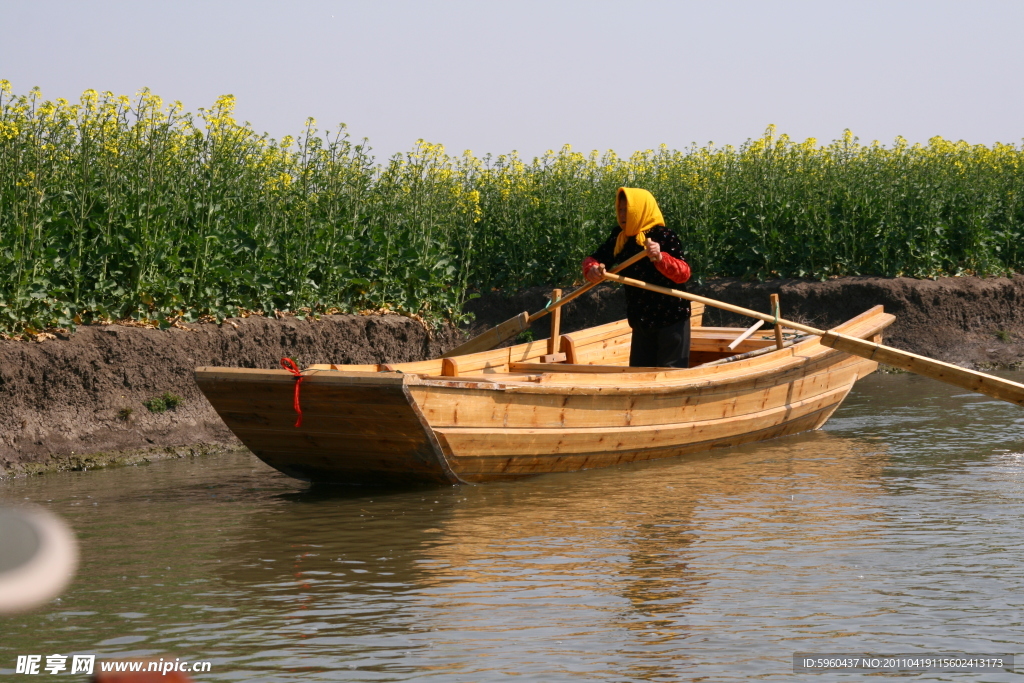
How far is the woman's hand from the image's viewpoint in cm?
898

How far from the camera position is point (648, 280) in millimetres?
9531

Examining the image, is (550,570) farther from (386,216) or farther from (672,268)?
(386,216)

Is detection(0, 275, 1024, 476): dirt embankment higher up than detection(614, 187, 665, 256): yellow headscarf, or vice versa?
detection(614, 187, 665, 256): yellow headscarf

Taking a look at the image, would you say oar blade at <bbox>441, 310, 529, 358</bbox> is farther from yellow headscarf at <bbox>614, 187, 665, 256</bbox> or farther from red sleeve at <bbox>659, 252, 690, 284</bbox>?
red sleeve at <bbox>659, 252, 690, 284</bbox>

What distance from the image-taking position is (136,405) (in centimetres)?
965

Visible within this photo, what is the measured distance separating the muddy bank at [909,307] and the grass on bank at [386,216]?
35cm

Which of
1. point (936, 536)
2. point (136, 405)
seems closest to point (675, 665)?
point (936, 536)

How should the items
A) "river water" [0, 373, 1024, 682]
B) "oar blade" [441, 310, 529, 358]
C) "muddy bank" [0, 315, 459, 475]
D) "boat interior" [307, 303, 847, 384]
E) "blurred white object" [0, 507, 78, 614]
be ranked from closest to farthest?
"blurred white object" [0, 507, 78, 614]
"river water" [0, 373, 1024, 682]
"boat interior" [307, 303, 847, 384]
"muddy bank" [0, 315, 459, 475]
"oar blade" [441, 310, 529, 358]

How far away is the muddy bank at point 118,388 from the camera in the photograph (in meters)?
8.84

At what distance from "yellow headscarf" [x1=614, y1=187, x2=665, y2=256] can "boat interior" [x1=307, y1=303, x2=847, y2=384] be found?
3.55 ft

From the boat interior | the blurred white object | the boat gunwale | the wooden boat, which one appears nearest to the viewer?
the blurred white object

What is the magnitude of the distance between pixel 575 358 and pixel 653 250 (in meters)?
1.75

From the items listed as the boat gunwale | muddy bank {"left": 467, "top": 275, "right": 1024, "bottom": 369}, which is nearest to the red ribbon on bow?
the boat gunwale

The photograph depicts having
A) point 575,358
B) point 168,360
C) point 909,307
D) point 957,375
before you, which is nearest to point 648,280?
point 575,358
